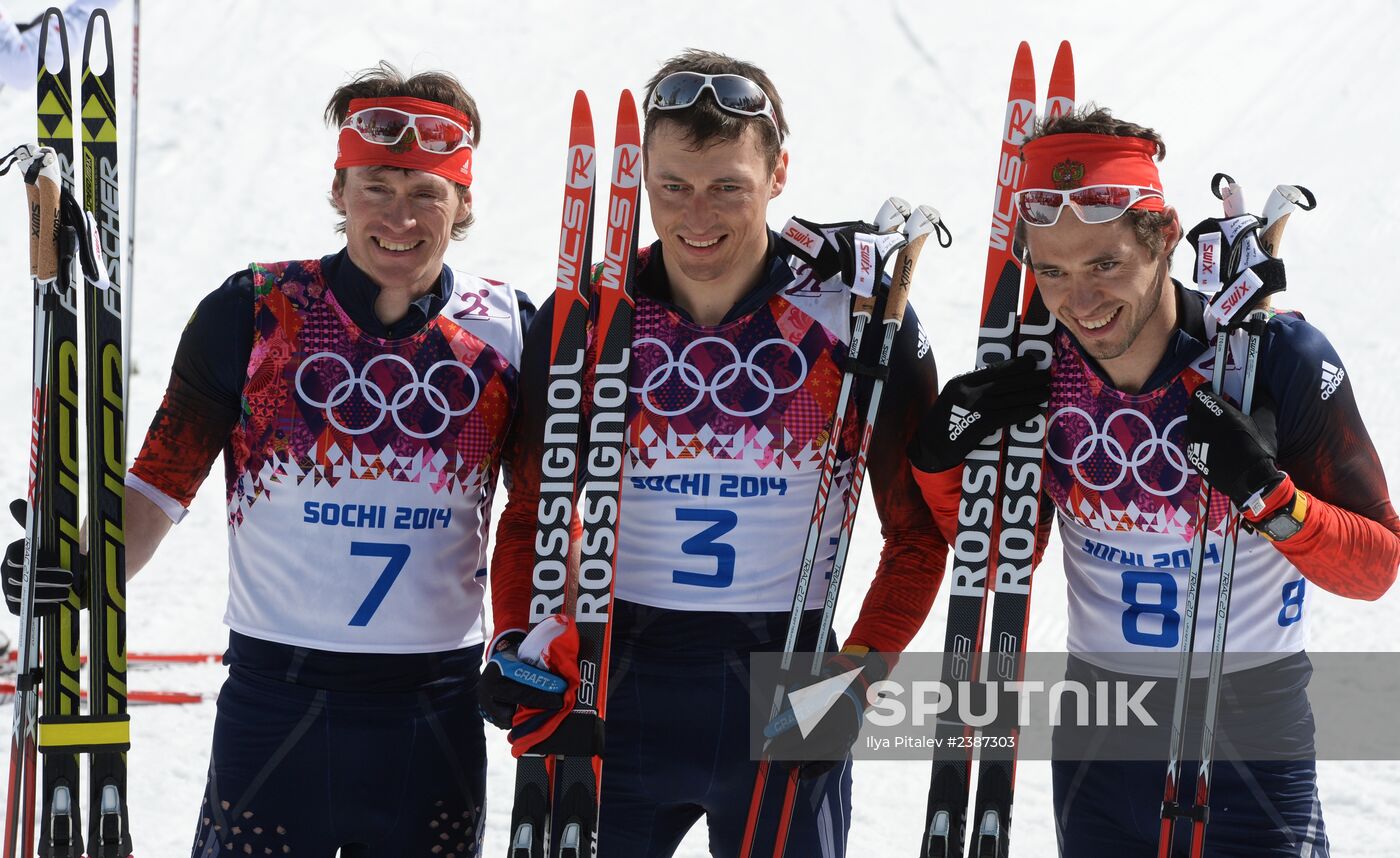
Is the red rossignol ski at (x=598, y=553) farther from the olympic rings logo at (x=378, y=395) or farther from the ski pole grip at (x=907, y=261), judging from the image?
the ski pole grip at (x=907, y=261)

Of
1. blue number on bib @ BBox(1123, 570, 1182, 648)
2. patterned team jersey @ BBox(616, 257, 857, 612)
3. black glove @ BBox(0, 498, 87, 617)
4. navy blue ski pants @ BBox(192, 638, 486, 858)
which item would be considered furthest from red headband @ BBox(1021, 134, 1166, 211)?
Result: black glove @ BBox(0, 498, 87, 617)

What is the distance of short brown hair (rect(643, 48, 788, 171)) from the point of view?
2826mm

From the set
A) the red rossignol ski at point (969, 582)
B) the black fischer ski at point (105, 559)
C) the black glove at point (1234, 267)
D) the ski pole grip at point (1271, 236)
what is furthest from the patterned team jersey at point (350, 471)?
the ski pole grip at point (1271, 236)

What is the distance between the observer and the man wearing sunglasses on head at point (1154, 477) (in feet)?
8.87

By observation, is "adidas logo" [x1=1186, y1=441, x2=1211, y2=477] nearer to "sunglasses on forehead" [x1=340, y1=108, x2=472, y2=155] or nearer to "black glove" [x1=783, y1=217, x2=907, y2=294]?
"black glove" [x1=783, y1=217, x2=907, y2=294]

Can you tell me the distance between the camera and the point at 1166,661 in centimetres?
286

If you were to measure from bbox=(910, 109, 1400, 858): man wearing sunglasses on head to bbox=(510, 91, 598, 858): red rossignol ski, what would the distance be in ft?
2.36

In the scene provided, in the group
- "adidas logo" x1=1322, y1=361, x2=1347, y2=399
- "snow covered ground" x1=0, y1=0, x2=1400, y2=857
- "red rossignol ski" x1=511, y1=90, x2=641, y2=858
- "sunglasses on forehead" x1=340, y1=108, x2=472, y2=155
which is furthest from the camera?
"snow covered ground" x1=0, y1=0, x2=1400, y2=857

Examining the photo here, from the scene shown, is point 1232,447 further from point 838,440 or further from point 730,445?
point 730,445

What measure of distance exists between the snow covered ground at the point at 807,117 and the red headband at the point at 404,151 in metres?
5.39

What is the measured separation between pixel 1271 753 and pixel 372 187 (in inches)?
83.9

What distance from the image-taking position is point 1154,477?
281cm

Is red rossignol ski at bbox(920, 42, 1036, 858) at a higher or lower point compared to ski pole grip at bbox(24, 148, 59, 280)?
lower

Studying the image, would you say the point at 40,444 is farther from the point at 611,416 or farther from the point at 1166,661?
the point at 1166,661
